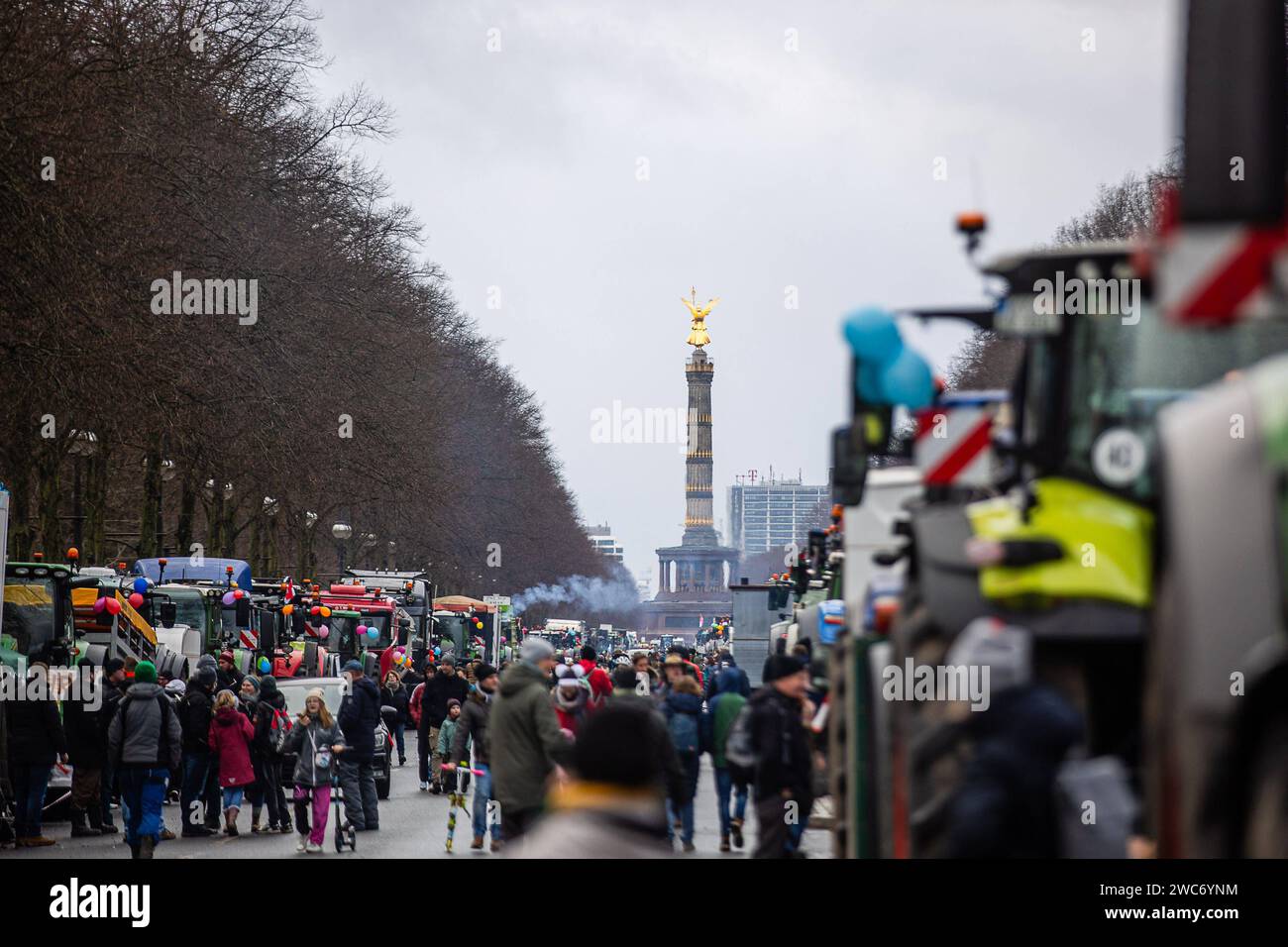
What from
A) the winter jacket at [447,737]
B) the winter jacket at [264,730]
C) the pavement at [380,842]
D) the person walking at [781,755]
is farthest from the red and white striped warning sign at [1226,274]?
the winter jacket at [447,737]

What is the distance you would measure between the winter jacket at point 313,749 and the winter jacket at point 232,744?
1813mm

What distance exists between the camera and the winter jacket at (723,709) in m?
19.9

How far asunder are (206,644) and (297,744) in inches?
646

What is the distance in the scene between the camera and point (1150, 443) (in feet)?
24.2

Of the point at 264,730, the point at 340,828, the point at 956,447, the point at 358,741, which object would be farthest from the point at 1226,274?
the point at 264,730

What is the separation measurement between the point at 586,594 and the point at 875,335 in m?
130

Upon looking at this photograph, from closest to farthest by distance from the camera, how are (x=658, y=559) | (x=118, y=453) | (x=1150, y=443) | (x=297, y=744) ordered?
(x=1150, y=443) < (x=297, y=744) < (x=118, y=453) < (x=658, y=559)

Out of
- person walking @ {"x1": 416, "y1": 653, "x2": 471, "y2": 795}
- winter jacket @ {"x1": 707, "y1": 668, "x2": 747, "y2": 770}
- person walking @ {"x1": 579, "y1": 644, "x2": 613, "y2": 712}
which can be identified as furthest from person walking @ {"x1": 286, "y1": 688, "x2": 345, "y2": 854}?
person walking @ {"x1": 416, "y1": 653, "x2": 471, "y2": 795}

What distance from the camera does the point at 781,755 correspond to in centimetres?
1454

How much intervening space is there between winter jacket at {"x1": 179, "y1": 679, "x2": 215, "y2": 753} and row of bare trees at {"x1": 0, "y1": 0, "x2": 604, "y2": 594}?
4.73m

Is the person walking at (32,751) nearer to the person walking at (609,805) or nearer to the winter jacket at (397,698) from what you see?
the winter jacket at (397,698)

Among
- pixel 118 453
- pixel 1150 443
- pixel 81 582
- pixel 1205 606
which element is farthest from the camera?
pixel 118 453
